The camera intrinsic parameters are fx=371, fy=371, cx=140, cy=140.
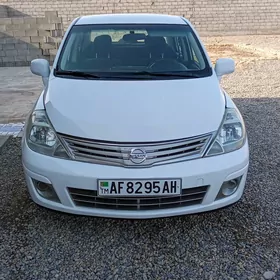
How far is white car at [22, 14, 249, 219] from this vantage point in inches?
89.6

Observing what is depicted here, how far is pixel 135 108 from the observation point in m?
2.53

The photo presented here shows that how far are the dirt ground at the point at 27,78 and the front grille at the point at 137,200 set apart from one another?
10.7ft

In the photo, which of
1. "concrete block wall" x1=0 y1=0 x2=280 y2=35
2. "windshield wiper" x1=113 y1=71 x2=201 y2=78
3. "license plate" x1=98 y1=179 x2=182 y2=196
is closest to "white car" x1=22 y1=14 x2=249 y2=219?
"license plate" x1=98 y1=179 x2=182 y2=196

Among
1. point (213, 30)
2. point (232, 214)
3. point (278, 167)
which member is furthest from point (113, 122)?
point (213, 30)

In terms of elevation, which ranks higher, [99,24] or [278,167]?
[99,24]

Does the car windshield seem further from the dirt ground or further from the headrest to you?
the dirt ground

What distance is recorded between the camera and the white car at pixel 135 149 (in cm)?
228

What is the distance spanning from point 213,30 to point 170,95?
18.7 meters

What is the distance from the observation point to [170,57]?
3451 millimetres

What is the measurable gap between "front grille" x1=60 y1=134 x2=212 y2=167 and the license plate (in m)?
0.12

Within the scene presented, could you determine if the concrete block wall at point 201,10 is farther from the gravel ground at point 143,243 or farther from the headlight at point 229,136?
the headlight at point 229,136

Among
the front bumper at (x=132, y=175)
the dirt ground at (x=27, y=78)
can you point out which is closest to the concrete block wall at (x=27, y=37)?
the dirt ground at (x=27, y=78)

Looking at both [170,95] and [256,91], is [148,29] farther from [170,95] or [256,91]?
[256,91]

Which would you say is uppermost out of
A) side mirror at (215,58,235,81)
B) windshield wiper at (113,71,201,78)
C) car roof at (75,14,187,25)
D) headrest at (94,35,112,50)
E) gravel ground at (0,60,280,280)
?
car roof at (75,14,187,25)
